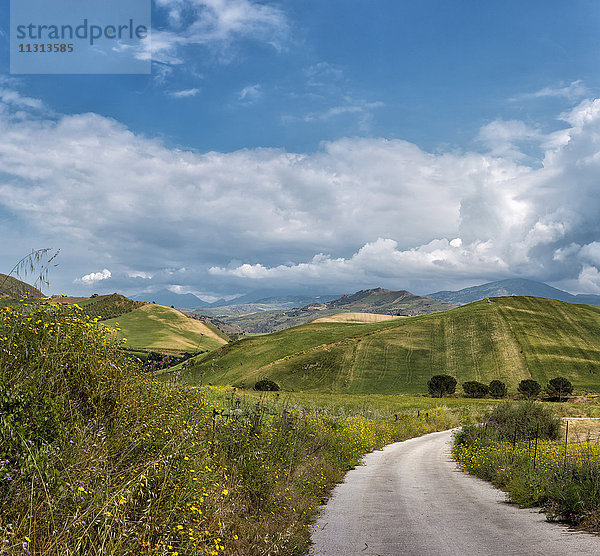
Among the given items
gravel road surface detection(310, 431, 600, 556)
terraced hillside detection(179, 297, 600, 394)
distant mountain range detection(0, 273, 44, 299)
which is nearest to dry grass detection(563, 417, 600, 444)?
gravel road surface detection(310, 431, 600, 556)

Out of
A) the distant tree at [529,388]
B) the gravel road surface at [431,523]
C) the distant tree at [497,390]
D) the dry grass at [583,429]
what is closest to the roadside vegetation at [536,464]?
the gravel road surface at [431,523]

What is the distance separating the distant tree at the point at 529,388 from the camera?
7819 cm

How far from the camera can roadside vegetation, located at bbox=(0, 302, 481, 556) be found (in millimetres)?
4906

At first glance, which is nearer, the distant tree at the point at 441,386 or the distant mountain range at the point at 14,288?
the distant mountain range at the point at 14,288

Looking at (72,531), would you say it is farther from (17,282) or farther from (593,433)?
(593,433)

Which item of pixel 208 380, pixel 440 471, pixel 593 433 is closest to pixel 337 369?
pixel 208 380

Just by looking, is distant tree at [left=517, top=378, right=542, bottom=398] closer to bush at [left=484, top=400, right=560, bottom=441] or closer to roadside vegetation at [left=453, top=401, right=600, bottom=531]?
bush at [left=484, top=400, right=560, bottom=441]

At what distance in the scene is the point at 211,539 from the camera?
659 cm

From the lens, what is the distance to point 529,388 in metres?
79.0

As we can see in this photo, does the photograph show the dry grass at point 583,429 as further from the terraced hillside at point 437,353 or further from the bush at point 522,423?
the terraced hillside at point 437,353

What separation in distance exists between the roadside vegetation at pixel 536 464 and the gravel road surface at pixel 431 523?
0.53 metres

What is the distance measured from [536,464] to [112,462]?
43.0 ft

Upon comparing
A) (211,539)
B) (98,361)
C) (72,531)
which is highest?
(98,361)

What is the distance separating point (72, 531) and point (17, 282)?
4747mm
